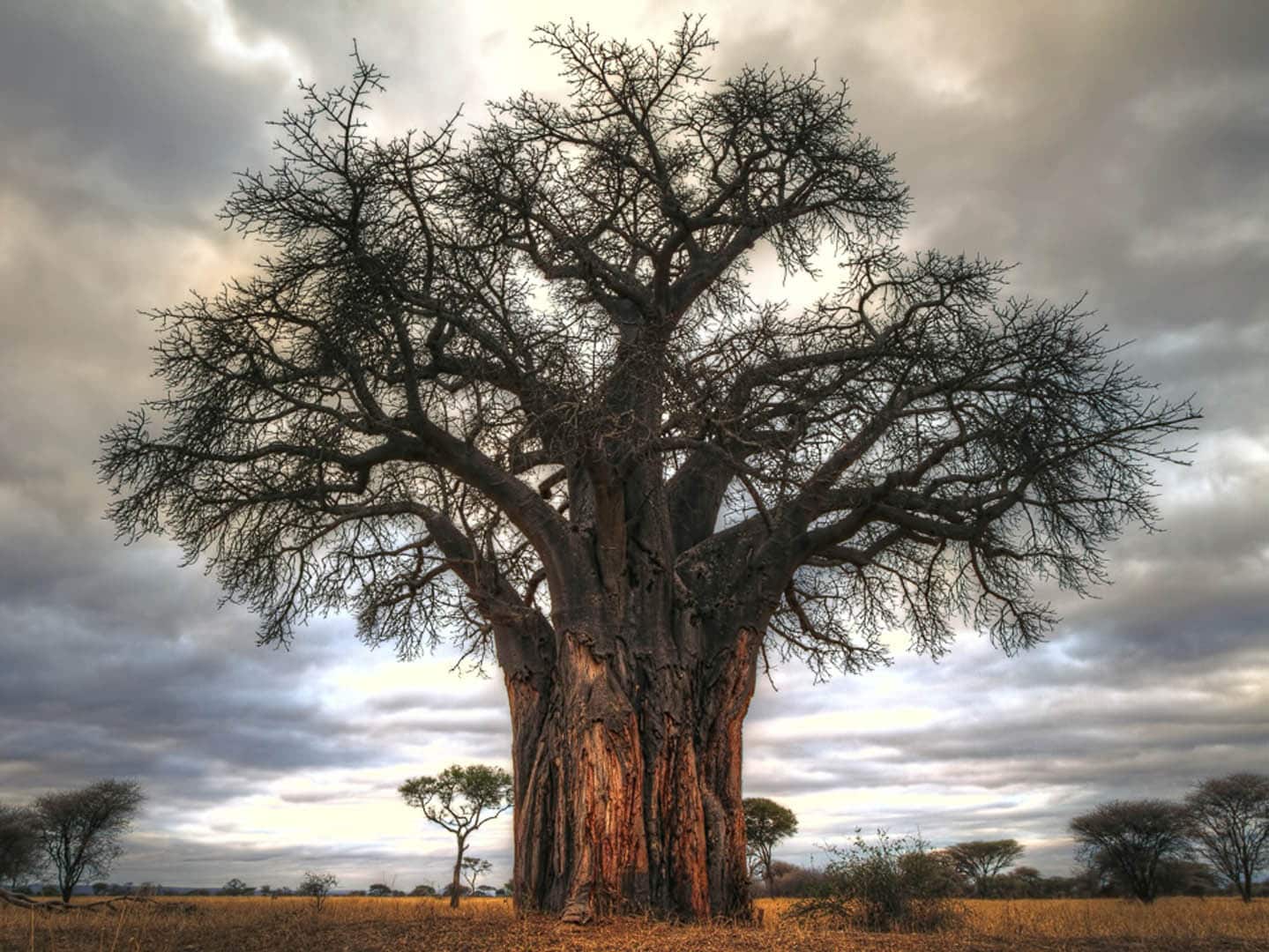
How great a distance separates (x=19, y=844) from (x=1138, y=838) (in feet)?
99.2

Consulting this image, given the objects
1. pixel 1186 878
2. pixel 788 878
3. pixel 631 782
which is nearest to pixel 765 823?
pixel 788 878

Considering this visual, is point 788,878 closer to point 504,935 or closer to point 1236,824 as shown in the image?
point 1236,824

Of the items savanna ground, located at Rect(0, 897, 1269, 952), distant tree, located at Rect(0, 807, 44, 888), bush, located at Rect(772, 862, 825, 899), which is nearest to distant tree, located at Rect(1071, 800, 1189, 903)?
bush, located at Rect(772, 862, 825, 899)

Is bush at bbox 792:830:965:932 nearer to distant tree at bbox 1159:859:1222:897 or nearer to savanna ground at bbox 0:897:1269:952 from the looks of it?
savanna ground at bbox 0:897:1269:952

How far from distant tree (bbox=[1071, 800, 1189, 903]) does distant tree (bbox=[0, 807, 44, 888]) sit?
28765mm

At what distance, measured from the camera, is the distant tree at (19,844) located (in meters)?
27.8

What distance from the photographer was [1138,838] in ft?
77.0

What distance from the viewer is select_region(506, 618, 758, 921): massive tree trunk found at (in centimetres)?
834

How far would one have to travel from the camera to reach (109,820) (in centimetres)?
2794

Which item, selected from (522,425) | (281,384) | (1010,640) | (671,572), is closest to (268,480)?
(281,384)

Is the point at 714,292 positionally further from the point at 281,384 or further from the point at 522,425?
the point at 281,384

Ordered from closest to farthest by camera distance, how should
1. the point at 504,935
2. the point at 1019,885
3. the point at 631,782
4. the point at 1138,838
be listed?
the point at 504,935 < the point at 631,782 < the point at 1138,838 < the point at 1019,885

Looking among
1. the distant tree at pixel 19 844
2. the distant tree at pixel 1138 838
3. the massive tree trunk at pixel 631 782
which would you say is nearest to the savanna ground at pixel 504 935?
the massive tree trunk at pixel 631 782

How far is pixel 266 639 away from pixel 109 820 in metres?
22.3
